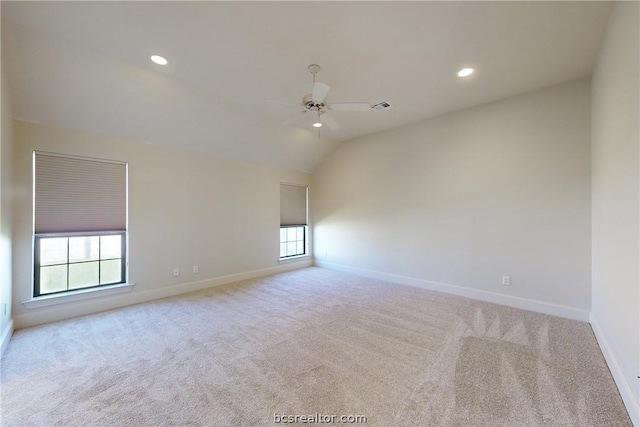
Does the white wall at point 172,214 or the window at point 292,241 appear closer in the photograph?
the white wall at point 172,214

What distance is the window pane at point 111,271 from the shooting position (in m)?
3.74

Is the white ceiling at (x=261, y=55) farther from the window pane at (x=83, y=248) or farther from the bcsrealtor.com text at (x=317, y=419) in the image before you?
the bcsrealtor.com text at (x=317, y=419)

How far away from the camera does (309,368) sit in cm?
228

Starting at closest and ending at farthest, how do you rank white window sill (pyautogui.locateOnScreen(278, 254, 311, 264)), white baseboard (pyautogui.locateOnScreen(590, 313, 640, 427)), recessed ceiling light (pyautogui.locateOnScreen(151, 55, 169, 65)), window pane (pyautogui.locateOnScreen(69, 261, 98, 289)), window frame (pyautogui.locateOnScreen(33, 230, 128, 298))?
white baseboard (pyautogui.locateOnScreen(590, 313, 640, 427)), recessed ceiling light (pyautogui.locateOnScreen(151, 55, 169, 65)), window frame (pyautogui.locateOnScreen(33, 230, 128, 298)), window pane (pyautogui.locateOnScreen(69, 261, 98, 289)), white window sill (pyautogui.locateOnScreen(278, 254, 311, 264))

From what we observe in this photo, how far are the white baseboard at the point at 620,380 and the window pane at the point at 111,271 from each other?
5.52 meters

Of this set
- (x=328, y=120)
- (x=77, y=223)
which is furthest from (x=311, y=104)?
(x=77, y=223)

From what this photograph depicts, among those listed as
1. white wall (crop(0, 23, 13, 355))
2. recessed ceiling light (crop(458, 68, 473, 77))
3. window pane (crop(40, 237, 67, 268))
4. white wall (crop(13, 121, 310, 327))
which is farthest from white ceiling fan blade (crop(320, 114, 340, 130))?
window pane (crop(40, 237, 67, 268))

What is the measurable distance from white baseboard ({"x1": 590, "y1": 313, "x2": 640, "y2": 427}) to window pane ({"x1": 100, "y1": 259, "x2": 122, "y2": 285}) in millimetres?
5521

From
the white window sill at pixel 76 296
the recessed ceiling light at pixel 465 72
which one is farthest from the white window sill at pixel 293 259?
the recessed ceiling light at pixel 465 72

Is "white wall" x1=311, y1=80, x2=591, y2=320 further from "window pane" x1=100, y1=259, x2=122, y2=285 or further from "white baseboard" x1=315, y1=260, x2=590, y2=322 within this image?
"window pane" x1=100, y1=259, x2=122, y2=285

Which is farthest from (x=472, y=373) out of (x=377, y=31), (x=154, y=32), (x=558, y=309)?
(x=154, y=32)

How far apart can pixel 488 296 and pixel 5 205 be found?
242 inches

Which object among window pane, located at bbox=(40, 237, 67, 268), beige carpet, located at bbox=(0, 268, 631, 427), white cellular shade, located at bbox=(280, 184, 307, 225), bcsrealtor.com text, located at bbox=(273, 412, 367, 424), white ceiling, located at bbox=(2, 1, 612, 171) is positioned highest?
white ceiling, located at bbox=(2, 1, 612, 171)

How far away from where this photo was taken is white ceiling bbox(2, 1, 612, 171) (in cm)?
213
